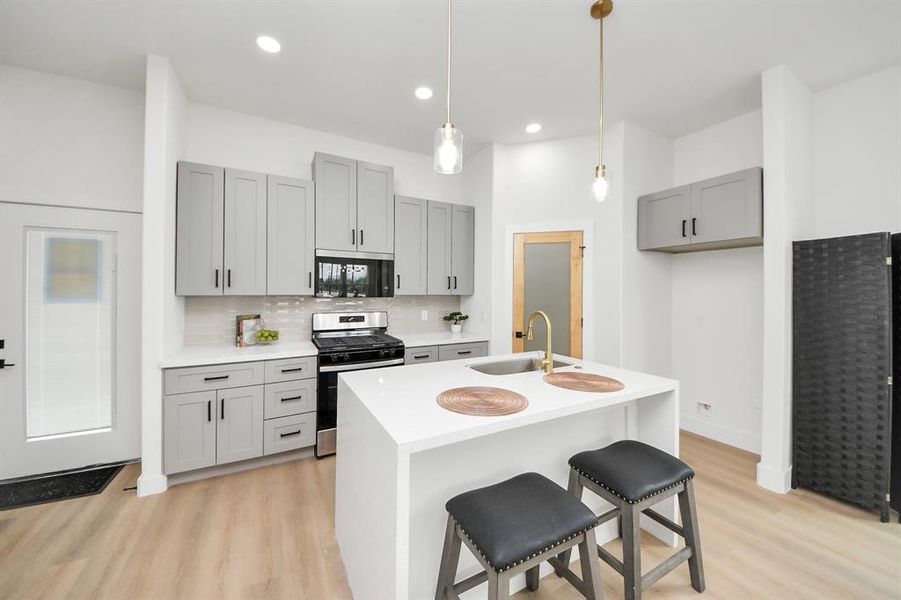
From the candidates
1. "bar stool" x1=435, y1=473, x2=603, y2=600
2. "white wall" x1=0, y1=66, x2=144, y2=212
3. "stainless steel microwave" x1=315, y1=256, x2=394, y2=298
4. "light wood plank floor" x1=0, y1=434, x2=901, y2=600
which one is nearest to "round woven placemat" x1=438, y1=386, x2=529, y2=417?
"bar stool" x1=435, y1=473, x2=603, y2=600

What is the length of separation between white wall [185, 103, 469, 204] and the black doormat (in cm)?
263

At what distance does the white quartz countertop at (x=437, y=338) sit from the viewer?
3592mm

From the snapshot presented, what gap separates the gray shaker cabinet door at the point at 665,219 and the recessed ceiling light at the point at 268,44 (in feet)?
10.9

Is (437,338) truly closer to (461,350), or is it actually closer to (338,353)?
(461,350)

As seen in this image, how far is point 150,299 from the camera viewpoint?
253 centimetres

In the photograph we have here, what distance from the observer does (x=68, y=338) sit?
8.98 ft

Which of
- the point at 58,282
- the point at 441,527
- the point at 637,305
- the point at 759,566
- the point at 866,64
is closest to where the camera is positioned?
the point at 441,527

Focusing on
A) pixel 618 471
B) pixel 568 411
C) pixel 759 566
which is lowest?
pixel 759 566

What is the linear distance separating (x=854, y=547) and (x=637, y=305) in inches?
81.1

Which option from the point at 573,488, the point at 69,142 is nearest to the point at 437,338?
the point at 573,488

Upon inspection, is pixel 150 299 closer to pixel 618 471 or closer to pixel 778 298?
pixel 618 471

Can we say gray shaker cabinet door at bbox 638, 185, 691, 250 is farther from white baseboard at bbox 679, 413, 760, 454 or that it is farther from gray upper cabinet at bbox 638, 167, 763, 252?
white baseboard at bbox 679, 413, 760, 454

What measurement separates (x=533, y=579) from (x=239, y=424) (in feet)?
7.62

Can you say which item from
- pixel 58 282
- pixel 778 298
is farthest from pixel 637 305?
pixel 58 282
